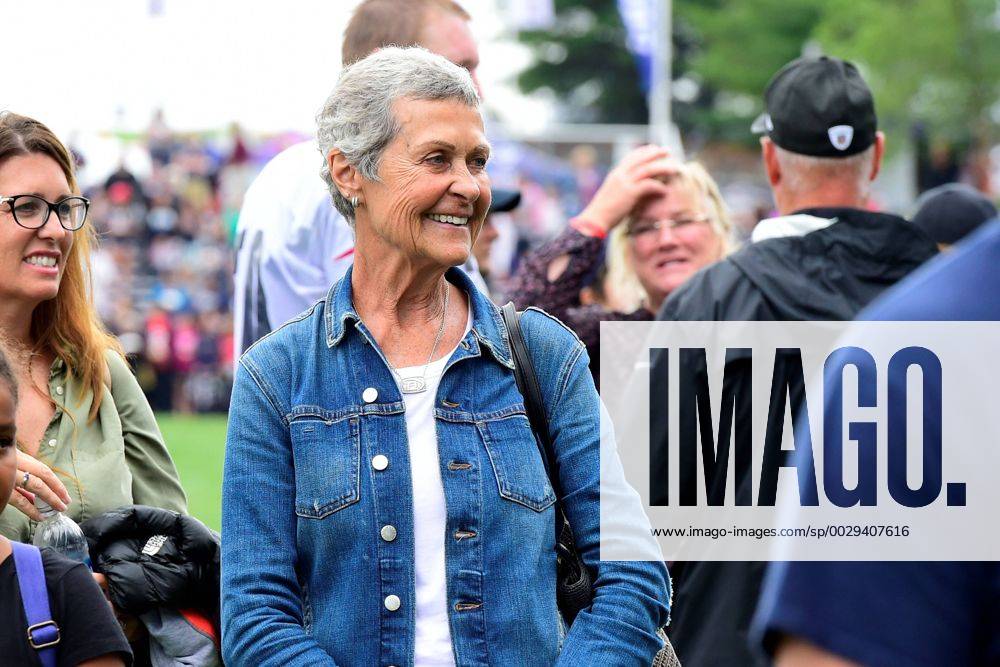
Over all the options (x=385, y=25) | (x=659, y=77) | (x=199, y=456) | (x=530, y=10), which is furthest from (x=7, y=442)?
(x=530, y=10)

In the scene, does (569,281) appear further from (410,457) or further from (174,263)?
(174,263)

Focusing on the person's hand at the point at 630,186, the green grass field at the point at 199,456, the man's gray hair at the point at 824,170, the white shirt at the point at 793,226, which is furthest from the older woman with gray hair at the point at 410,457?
the green grass field at the point at 199,456

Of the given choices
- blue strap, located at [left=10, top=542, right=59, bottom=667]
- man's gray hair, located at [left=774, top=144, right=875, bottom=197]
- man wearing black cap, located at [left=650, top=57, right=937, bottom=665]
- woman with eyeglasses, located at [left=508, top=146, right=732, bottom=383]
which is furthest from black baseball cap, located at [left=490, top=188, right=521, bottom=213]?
blue strap, located at [left=10, top=542, right=59, bottom=667]

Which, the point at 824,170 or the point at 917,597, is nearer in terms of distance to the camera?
the point at 917,597

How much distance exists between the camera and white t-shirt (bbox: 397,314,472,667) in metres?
2.76

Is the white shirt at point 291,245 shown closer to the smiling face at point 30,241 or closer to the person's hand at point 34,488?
the smiling face at point 30,241

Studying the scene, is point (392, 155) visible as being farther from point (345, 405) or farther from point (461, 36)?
point (461, 36)

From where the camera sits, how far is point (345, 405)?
112 inches

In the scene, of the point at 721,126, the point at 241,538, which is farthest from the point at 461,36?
the point at 721,126

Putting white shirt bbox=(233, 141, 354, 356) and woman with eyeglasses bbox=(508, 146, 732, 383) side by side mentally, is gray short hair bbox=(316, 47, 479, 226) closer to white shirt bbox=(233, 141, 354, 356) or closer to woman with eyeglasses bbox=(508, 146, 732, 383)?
white shirt bbox=(233, 141, 354, 356)

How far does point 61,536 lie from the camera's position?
126 inches

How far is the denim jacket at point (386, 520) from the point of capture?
9.02 feet

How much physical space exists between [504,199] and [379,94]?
1.84 metres

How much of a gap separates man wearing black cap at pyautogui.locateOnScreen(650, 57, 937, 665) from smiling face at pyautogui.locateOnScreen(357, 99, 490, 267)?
1.09m
